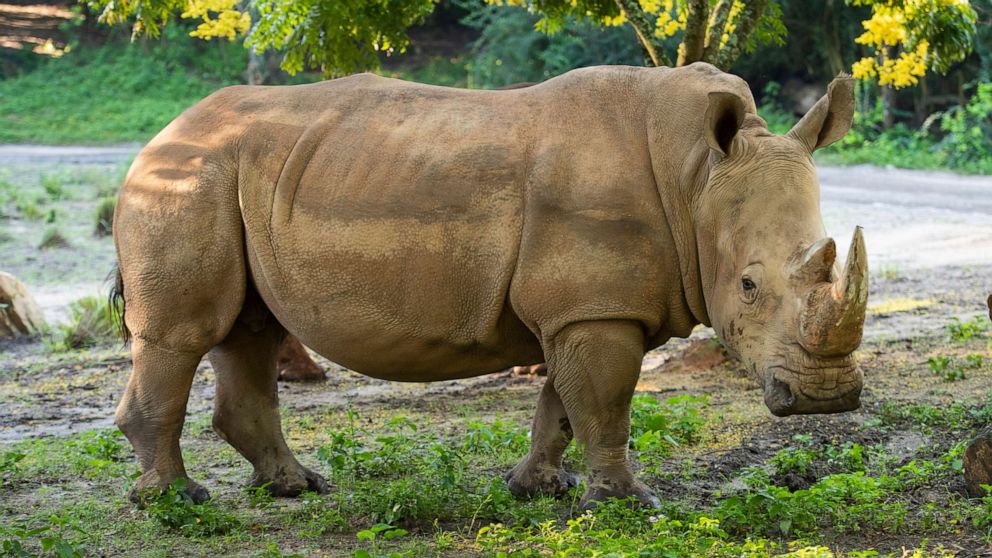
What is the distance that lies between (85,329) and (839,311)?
8.07 meters

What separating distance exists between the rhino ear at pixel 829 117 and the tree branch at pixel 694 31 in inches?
107

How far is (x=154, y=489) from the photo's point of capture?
573 centimetres

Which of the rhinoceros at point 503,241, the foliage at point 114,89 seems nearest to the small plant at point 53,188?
the foliage at point 114,89

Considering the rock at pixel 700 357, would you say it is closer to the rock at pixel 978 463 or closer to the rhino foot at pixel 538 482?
the rhino foot at pixel 538 482

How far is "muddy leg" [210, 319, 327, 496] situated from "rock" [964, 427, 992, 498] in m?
3.08

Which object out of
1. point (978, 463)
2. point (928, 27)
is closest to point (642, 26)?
point (928, 27)

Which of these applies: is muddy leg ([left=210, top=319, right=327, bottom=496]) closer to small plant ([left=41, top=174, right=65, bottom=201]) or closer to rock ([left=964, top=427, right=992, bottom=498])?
rock ([left=964, top=427, right=992, bottom=498])

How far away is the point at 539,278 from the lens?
5195 mm

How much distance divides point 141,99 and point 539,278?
27618 millimetres

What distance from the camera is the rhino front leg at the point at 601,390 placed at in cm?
521

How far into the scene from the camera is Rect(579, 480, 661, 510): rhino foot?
212 inches

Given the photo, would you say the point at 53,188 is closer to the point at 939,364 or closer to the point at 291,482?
the point at 291,482

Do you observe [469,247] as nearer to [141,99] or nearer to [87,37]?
[141,99]

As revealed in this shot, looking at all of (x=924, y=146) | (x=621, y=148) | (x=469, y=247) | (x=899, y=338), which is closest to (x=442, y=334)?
(x=469, y=247)
